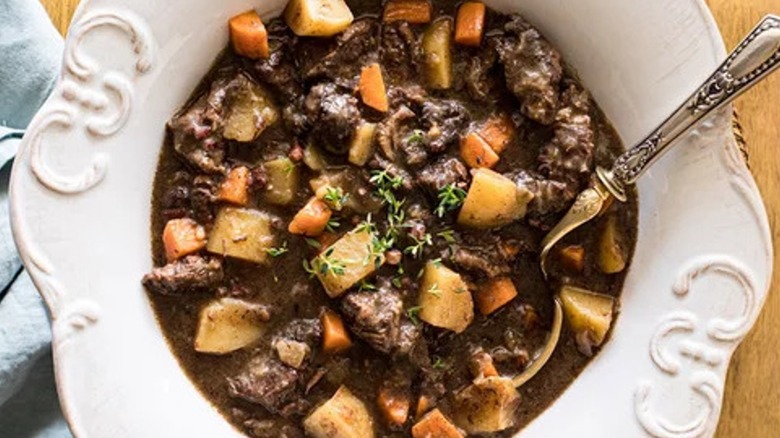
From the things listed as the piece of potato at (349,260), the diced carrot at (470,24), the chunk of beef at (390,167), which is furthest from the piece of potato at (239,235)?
the diced carrot at (470,24)

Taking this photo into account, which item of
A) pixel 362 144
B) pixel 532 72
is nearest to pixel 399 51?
pixel 362 144

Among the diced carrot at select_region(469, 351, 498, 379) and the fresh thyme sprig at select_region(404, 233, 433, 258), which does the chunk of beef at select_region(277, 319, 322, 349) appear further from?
the diced carrot at select_region(469, 351, 498, 379)

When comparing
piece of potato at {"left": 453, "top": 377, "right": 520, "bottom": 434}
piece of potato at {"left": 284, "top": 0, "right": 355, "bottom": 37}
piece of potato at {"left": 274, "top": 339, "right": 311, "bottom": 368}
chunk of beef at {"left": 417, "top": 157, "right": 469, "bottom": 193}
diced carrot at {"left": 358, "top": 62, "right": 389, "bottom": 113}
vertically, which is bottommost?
piece of potato at {"left": 453, "top": 377, "right": 520, "bottom": 434}

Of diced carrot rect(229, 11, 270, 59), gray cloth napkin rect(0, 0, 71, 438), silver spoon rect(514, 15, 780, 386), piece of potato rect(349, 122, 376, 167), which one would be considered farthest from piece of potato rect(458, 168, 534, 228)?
gray cloth napkin rect(0, 0, 71, 438)

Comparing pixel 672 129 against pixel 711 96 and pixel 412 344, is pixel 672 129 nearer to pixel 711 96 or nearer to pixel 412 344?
pixel 711 96

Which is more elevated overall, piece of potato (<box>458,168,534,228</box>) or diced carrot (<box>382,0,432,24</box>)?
diced carrot (<box>382,0,432,24</box>)

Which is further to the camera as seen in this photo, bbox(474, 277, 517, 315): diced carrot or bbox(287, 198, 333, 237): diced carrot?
bbox(474, 277, 517, 315): diced carrot

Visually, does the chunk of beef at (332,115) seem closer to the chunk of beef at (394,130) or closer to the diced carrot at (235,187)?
the chunk of beef at (394,130)
